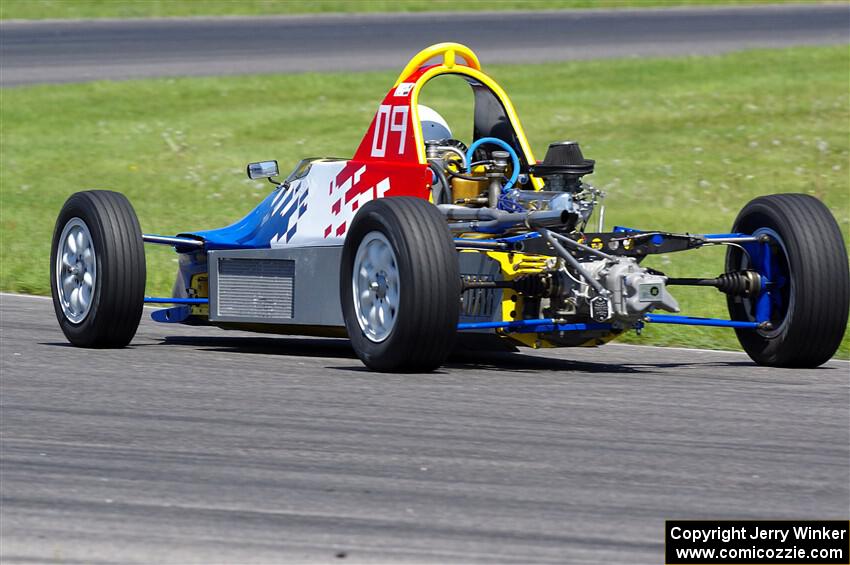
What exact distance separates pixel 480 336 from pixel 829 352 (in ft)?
6.76

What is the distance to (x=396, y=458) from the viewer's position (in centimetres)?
681

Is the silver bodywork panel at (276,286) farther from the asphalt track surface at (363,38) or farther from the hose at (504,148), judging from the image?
the asphalt track surface at (363,38)

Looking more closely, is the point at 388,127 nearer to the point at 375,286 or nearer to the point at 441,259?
the point at 375,286

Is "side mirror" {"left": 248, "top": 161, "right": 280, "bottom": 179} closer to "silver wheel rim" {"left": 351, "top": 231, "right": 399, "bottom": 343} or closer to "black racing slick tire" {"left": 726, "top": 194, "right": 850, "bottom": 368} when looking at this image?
"silver wheel rim" {"left": 351, "top": 231, "right": 399, "bottom": 343}

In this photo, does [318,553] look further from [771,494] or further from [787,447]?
[787,447]

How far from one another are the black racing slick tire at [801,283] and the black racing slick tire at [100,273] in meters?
3.96

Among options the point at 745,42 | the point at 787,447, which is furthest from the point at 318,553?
the point at 745,42

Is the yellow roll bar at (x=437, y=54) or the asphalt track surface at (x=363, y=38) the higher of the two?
the asphalt track surface at (x=363, y=38)

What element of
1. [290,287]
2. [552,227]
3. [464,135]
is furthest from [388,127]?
[464,135]

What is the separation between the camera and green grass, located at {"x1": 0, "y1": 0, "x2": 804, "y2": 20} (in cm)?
3878

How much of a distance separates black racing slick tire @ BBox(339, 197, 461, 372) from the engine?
48 cm

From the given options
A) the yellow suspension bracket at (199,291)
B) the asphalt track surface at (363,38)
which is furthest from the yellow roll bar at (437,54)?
the asphalt track surface at (363,38)

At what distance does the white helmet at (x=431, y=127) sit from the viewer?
11.2 metres

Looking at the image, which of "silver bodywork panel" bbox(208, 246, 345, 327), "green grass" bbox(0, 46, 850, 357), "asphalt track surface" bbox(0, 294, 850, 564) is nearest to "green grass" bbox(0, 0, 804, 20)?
"green grass" bbox(0, 46, 850, 357)
